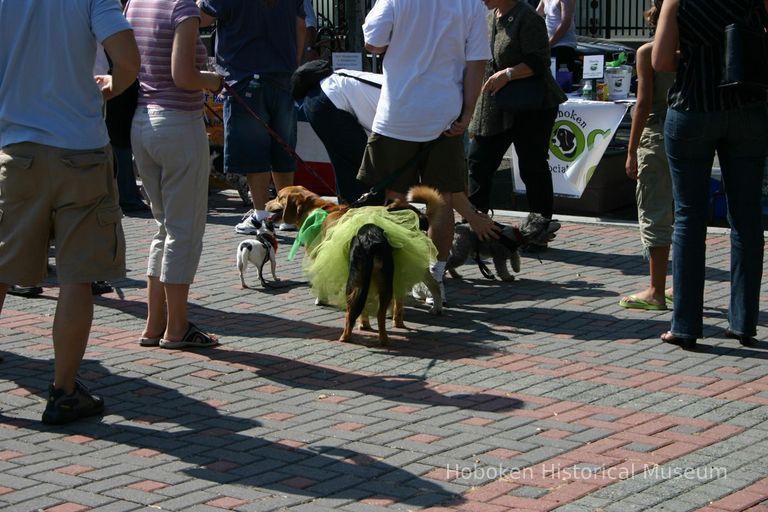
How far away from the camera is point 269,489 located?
14.7 feet

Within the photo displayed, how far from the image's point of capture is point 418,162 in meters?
7.23

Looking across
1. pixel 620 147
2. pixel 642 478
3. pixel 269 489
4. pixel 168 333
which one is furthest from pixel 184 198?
pixel 620 147

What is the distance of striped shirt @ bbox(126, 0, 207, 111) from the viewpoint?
595cm

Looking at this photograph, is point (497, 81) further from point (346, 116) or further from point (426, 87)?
point (426, 87)

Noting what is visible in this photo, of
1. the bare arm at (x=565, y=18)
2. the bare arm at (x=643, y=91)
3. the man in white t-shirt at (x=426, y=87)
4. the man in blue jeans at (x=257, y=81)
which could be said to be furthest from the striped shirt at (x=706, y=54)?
the bare arm at (x=565, y=18)

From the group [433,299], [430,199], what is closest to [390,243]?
[430,199]

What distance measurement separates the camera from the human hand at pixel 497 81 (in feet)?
28.3

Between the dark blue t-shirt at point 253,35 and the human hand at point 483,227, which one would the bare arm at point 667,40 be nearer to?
the human hand at point 483,227

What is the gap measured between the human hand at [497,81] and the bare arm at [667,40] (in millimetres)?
2519

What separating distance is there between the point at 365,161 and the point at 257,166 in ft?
6.75

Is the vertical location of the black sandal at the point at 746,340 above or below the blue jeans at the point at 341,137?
below

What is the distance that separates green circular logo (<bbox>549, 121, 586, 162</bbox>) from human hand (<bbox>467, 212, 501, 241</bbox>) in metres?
2.74

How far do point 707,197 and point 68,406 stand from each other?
11.2 feet

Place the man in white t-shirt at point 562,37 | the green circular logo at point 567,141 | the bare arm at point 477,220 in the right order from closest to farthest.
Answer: the bare arm at point 477,220 < the green circular logo at point 567,141 < the man in white t-shirt at point 562,37
